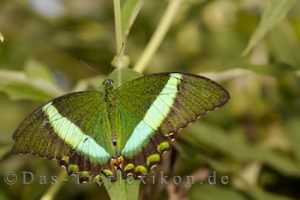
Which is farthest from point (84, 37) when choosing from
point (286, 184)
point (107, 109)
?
point (107, 109)

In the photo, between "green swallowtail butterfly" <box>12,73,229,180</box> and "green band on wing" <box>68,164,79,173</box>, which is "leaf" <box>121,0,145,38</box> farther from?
"green band on wing" <box>68,164,79,173</box>

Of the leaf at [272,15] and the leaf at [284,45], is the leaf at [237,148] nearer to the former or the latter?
the leaf at [284,45]

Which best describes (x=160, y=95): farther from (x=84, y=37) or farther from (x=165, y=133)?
(x=84, y=37)

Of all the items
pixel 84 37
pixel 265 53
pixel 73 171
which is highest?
pixel 84 37

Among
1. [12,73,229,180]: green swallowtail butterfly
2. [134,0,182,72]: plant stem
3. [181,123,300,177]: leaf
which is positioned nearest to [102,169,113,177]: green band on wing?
[12,73,229,180]: green swallowtail butterfly

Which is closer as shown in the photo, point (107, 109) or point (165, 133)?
point (165, 133)

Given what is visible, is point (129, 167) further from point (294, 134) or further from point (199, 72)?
point (199, 72)
